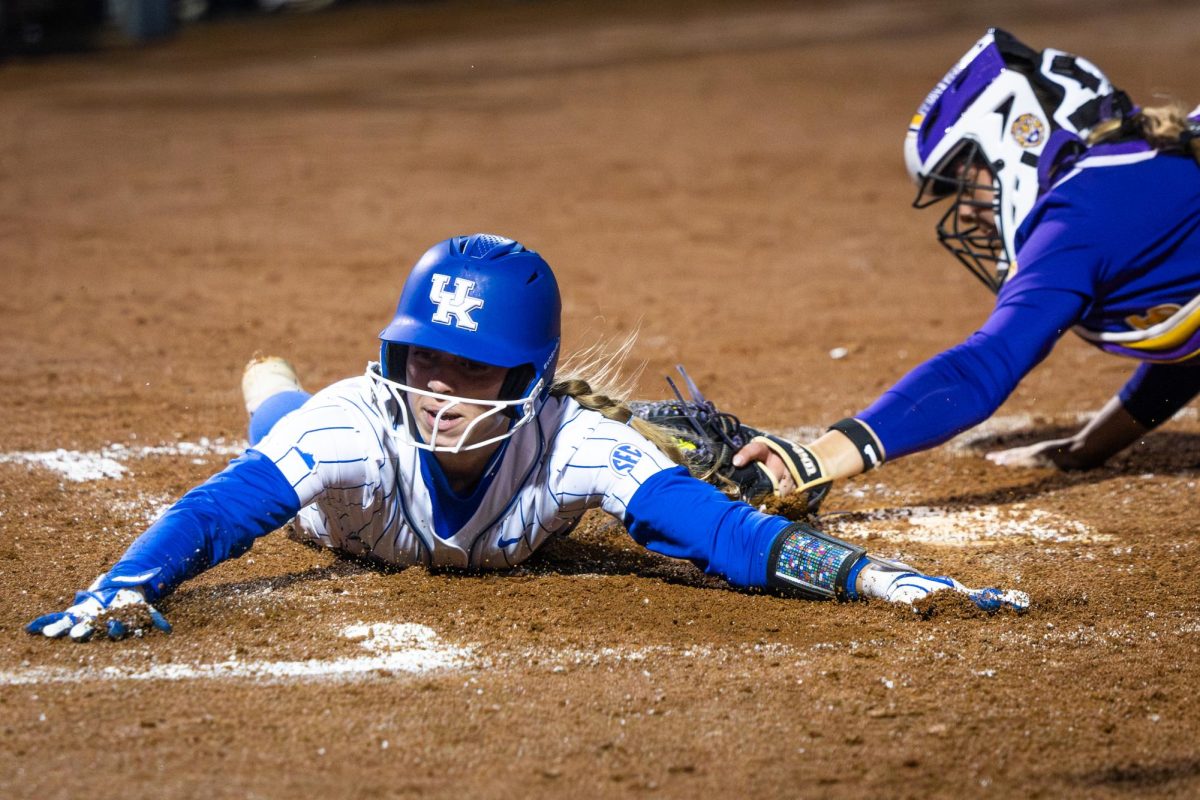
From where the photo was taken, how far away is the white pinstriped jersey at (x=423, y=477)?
11.8 ft

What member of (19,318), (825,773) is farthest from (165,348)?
(825,773)

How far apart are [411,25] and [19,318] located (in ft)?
42.8

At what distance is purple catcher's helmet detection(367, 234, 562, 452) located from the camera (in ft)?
11.6

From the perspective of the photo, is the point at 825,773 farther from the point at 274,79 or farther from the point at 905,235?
the point at 274,79

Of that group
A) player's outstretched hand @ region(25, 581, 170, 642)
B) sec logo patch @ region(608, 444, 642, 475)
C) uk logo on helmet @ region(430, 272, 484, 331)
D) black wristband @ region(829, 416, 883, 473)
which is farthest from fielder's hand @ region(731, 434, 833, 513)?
player's outstretched hand @ region(25, 581, 170, 642)

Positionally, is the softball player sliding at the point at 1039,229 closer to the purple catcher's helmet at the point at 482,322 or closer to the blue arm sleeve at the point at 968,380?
the blue arm sleeve at the point at 968,380

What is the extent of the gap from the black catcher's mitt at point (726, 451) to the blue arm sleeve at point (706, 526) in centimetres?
31

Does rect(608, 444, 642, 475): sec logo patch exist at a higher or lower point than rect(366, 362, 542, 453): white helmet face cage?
lower

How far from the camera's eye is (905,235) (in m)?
9.81

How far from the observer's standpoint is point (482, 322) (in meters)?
3.56

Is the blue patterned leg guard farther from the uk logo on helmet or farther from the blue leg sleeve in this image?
the blue leg sleeve

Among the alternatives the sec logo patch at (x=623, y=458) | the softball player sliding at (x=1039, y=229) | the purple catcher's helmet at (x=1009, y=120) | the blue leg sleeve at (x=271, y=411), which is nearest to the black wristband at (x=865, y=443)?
the softball player sliding at (x=1039, y=229)

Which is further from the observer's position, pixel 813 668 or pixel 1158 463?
pixel 1158 463

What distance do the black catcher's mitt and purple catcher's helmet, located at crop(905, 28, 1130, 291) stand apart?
0.93 meters
